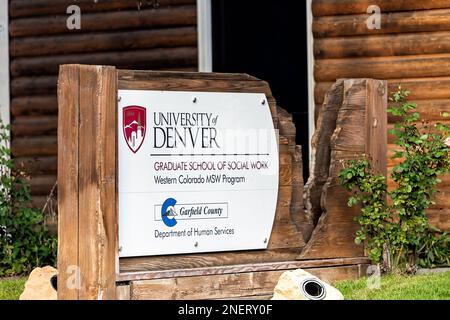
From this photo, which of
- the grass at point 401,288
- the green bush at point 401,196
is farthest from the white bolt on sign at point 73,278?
the green bush at point 401,196

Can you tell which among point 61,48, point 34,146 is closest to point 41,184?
point 34,146

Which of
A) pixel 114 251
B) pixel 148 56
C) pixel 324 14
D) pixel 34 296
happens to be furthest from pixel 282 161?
pixel 148 56

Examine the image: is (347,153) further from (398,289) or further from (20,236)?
(20,236)

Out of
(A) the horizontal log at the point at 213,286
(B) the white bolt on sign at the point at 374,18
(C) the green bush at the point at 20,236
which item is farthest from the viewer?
(B) the white bolt on sign at the point at 374,18

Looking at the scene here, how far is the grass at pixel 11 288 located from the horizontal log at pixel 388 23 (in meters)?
3.96

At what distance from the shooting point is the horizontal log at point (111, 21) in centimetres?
1149

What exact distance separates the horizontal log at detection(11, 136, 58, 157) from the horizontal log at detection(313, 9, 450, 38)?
3.30 m

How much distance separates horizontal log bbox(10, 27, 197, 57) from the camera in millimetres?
11500

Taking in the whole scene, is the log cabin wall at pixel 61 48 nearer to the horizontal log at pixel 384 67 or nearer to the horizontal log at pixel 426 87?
the horizontal log at pixel 384 67

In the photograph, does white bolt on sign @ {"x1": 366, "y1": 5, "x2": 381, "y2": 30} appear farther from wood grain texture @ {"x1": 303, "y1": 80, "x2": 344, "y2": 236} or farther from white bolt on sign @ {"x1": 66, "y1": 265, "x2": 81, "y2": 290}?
white bolt on sign @ {"x1": 66, "y1": 265, "x2": 81, "y2": 290}

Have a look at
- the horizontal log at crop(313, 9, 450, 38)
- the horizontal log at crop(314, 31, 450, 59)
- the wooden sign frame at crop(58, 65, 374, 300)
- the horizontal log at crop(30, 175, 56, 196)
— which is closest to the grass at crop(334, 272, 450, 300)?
the wooden sign frame at crop(58, 65, 374, 300)

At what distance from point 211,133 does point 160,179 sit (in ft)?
1.78
